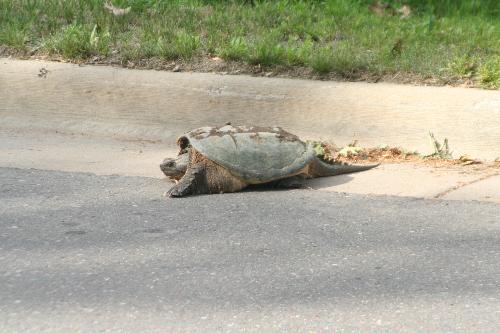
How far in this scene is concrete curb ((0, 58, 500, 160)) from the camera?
20.9 ft

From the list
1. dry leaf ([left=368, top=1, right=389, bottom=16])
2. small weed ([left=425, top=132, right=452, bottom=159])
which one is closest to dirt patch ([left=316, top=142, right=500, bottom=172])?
small weed ([left=425, top=132, right=452, bottom=159])

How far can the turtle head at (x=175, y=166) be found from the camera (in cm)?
549

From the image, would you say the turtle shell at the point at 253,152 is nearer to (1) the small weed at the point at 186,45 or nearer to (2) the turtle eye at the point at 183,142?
(2) the turtle eye at the point at 183,142

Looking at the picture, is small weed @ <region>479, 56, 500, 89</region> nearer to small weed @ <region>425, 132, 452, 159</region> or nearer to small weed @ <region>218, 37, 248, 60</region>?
small weed @ <region>425, 132, 452, 159</region>

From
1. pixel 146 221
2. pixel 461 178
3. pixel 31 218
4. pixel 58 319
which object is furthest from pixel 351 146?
pixel 58 319

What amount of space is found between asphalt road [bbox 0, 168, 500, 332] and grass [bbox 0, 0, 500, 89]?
1.95m

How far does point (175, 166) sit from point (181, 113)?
4.27 feet

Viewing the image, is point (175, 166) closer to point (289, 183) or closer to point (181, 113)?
point (289, 183)

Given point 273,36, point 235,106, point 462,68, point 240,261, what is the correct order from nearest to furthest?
1. point 240,261
2. point 235,106
3. point 462,68
4. point 273,36

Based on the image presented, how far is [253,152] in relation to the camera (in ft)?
17.8

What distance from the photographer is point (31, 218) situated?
15.7 feet

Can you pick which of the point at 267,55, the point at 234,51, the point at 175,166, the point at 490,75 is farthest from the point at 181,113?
the point at 490,75

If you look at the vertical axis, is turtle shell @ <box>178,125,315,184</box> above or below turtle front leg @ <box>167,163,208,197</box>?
above

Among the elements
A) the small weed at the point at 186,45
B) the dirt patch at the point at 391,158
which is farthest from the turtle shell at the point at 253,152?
the small weed at the point at 186,45
